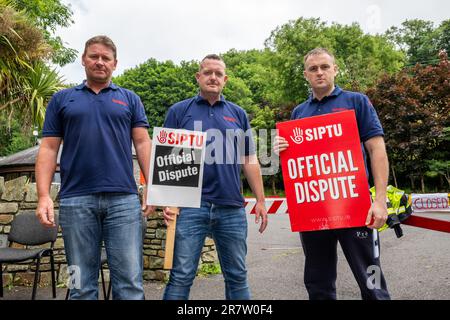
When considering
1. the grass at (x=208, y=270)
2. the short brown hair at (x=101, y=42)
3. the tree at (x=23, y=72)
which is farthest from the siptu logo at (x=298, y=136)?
the tree at (x=23, y=72)

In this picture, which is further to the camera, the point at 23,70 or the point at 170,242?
the point at 23,70

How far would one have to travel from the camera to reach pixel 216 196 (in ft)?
9.67

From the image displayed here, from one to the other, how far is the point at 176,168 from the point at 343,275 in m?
3.66

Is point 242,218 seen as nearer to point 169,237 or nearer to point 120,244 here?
point 169,237

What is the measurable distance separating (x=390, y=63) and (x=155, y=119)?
21.3 metres

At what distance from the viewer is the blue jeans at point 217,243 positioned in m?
2.86

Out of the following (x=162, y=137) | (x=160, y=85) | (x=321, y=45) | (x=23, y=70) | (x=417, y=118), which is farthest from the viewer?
(x=160, y=85)

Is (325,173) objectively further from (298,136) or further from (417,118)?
(417,118)

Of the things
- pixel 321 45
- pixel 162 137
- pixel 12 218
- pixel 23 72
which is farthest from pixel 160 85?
pixel 162 137

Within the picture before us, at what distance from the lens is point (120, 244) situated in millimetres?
2725

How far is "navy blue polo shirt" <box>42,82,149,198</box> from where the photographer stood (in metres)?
2.71

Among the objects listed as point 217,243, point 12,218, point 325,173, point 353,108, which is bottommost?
point 217,243

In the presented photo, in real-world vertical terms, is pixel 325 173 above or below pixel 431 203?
above

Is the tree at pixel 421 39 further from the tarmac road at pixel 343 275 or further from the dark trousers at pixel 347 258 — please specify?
the dark trousers at pixel 347 258
